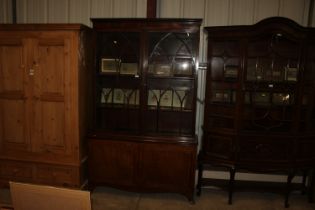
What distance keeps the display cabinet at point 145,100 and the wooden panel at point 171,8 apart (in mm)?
453

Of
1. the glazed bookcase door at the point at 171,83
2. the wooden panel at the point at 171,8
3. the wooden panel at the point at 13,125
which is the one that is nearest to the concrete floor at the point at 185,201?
the wooden panel at the point at 13,125

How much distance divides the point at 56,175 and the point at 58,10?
86.7 inches

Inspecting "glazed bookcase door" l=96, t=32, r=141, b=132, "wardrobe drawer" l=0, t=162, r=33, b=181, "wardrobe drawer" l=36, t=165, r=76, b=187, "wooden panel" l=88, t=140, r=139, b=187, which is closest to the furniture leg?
"wooden panel" l=88, t=140, r=139, b=187

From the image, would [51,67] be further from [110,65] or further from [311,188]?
[311,188]

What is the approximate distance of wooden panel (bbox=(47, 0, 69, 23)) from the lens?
3443 mm

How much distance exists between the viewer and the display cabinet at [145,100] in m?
2.87

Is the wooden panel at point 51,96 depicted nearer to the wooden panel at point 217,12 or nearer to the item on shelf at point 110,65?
the item on shelf at point 110,65

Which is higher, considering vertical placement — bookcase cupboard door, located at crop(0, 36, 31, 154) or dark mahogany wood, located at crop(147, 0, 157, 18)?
dark mahogany wood, located at crop(147, 0, 157, 18)

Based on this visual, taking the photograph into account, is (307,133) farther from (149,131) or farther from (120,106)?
(120,106)

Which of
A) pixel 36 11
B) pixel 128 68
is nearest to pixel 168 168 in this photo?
pixel 128 68

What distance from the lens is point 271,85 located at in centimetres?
284

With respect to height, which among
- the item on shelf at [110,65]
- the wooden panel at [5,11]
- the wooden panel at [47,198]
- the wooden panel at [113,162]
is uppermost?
the wooden panel at [5,11]

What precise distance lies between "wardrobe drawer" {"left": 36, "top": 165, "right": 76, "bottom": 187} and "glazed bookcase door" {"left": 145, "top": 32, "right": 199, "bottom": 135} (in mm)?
1050

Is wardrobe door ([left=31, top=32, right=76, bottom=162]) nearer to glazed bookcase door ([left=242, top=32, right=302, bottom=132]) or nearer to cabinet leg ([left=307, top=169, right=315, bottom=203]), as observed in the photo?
glazed bookcase door ([left=242, top=32, right=302, bottom=132])
